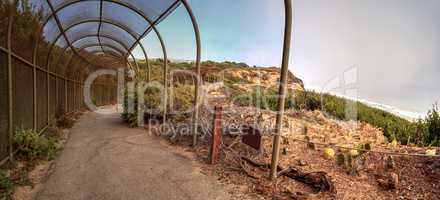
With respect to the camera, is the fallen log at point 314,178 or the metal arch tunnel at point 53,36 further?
the metal arch tunnel at point 53,36

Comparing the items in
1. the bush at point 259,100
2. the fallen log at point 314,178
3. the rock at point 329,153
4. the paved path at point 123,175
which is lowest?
the paved path at point 123,175

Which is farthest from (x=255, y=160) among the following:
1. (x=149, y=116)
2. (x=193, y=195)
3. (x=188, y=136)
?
(x=149, y=116)

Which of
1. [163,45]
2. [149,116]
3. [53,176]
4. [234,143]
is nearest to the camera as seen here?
[53,176]

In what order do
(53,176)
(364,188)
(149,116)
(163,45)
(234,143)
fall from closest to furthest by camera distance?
(364,188)
(53,176)
(234,143)
(163,45)
(149,116)

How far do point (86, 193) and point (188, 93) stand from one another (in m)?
5.40

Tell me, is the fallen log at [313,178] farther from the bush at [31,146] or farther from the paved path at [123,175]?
the bush at [31,146]

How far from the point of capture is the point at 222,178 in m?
3.65

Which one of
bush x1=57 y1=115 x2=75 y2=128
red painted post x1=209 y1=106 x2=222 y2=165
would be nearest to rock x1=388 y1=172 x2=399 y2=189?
red painted post x1=209 y1=106 x2=222 y2=165

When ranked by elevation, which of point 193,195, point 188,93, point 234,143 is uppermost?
point 188,93

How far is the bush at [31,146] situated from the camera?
4.10 metres

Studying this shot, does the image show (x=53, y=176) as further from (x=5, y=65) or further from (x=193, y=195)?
(x=193, y=195)

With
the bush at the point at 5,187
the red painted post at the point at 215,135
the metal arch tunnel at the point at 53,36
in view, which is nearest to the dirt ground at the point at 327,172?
the red painted post at the point at 215,135

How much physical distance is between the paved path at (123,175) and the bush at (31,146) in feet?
0.87

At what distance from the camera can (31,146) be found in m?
4.24
